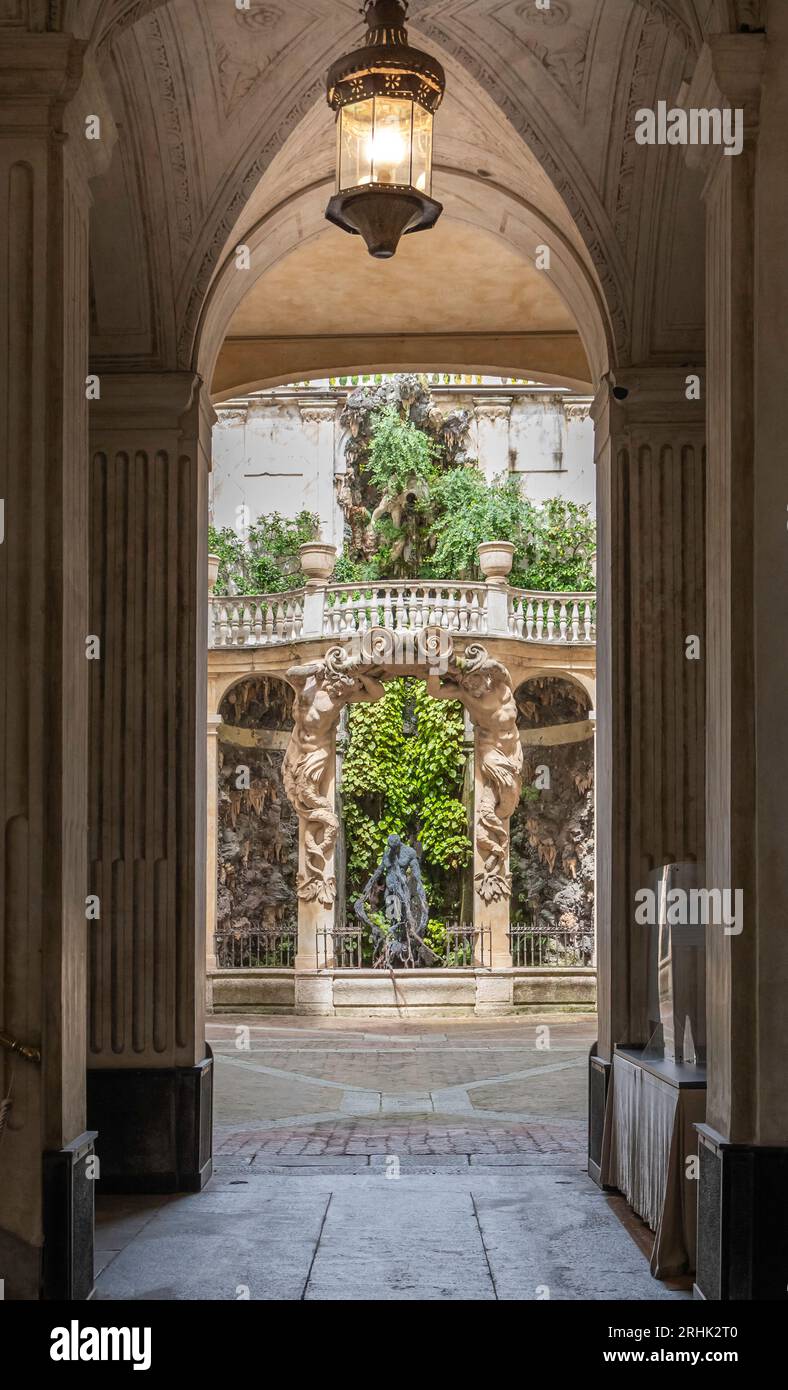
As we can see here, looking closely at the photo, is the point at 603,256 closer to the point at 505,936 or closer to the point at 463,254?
the point at 463,254

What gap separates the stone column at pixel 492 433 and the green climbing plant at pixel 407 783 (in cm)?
458

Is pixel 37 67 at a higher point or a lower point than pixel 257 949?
higher

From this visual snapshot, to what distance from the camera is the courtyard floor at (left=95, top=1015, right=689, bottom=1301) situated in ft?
18.4

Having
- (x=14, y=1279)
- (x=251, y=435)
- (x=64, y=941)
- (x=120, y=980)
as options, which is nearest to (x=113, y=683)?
(x=120, y=980)

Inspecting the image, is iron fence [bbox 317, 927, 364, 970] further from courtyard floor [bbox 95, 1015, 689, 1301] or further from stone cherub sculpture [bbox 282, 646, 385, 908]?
courtyard floor [bbox 95, 1015, 689, 1301]

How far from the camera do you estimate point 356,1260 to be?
19.4ft

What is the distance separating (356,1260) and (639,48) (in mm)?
5512

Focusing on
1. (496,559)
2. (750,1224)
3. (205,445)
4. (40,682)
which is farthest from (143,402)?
(496,559)

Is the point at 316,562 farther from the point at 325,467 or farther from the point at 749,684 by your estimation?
the point at 749,684

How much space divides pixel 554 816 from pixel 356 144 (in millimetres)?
20400

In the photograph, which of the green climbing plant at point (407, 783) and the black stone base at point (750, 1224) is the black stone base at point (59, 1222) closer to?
the black stone base at point (750, 1224)

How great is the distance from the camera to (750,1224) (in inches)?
184

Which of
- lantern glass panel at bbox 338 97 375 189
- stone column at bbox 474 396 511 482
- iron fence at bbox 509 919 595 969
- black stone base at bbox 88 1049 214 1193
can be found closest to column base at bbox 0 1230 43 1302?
black stone base at bbox 88 1049 214 1193

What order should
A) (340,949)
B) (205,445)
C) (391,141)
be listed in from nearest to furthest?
(391,141), (205,445), (340,949)
